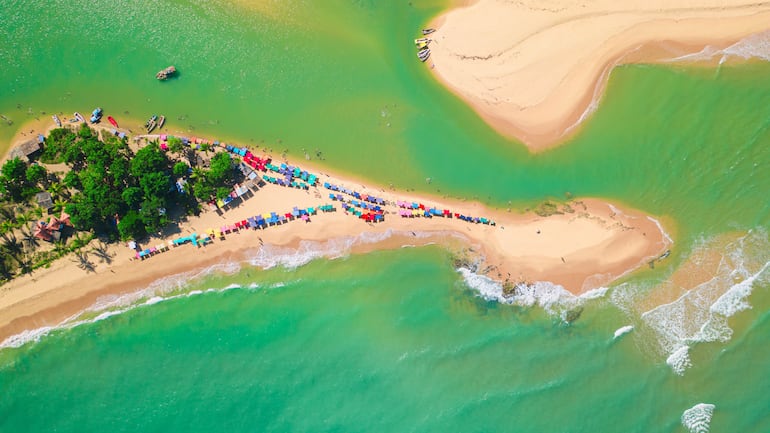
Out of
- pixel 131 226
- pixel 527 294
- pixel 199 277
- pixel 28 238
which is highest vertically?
pixel 28 238

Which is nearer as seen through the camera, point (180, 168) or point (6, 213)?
point (180, 168)

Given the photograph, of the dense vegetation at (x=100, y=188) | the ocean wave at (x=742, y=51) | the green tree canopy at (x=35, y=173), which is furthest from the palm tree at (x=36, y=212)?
the ocean wave at (x=742, y=51)

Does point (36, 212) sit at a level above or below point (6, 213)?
below

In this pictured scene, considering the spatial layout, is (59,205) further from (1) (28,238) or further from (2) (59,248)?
(1) (28,238)

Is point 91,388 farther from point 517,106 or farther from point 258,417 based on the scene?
point 517,106

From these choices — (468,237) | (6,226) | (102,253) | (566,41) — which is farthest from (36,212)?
(566,41)

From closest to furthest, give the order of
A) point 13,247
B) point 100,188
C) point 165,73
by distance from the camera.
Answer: point 100,188 < point 13,247 < point 165,73
